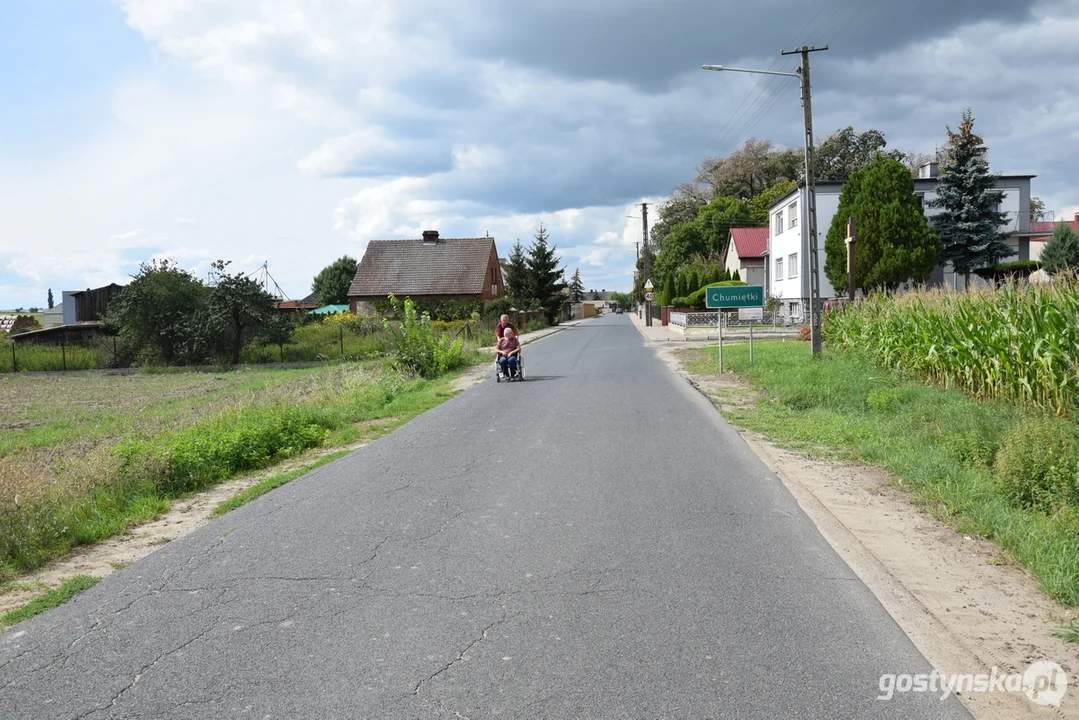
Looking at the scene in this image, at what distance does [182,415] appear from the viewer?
50.8ft

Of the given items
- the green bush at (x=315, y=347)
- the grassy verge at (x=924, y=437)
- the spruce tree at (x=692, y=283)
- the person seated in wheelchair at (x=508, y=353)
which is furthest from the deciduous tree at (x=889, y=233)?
the spruce tree at (x=692, y=283)

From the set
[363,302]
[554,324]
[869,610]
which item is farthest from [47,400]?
[554,324]

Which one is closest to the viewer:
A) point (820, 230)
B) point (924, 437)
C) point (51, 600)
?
point (51, 600)

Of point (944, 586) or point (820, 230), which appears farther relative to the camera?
point (820, 230)

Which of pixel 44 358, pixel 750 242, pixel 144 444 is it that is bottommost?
pixel 144 444

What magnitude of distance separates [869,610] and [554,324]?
232 ft

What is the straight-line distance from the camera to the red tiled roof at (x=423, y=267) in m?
61.5

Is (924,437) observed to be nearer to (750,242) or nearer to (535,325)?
(535,325)

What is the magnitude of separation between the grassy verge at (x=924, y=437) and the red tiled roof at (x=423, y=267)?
44776 millimetres

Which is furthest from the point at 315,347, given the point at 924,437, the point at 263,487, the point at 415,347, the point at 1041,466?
the point at 1041,466

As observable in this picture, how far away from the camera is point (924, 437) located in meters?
9.97

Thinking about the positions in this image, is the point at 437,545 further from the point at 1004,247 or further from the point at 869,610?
the point at 1004,247

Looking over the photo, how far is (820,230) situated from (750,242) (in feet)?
53.8

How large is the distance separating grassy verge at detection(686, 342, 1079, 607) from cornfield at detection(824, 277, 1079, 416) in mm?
459
